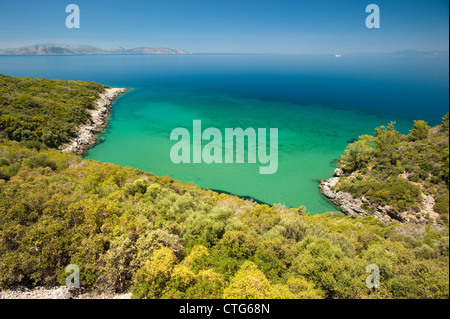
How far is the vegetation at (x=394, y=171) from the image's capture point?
2308 cm

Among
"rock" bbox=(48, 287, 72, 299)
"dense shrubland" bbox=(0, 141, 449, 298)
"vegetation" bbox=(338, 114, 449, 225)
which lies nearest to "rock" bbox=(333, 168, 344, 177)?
"vegetation" bbox=(338, 114, 449, 225)

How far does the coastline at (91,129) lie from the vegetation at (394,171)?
139ft

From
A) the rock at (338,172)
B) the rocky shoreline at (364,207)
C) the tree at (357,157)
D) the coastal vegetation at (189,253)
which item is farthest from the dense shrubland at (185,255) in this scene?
the tree at (357,157)

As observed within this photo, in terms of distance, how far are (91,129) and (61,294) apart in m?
43.4

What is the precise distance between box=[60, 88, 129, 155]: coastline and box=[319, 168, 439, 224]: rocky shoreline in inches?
1587

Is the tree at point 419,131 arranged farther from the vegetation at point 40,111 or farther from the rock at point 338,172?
the vegetation at point 40,111

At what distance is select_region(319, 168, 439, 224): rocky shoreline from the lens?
22484 millimetres

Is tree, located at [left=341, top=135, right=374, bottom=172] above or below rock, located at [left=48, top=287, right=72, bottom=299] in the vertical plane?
above

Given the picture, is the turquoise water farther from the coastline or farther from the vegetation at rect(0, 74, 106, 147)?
the vegetation at rect(0, 74, 106, 147)

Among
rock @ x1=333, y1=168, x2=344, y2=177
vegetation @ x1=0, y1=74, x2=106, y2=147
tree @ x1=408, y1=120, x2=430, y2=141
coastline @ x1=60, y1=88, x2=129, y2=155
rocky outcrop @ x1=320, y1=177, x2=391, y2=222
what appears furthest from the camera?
coastline @ x1=60, y1=88, x2=129, y2=155

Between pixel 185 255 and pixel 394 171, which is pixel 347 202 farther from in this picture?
pixel 185 255
